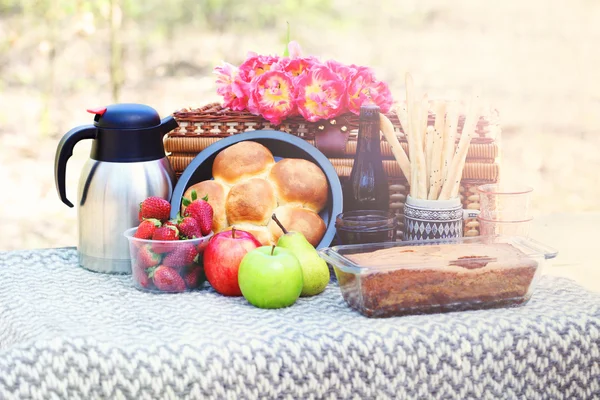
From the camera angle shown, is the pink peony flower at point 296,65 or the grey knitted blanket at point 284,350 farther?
the pink peony flower at point 296,65

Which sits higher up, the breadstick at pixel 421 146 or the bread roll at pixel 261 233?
the breadstick at pixel 421 146

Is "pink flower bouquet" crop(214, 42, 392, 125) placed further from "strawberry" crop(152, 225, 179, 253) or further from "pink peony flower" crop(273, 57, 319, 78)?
"strawberry" crop(152, 225, 179, 253)

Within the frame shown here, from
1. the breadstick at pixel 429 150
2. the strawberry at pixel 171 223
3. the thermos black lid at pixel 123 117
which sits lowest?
the strawberry at pixel 171 223

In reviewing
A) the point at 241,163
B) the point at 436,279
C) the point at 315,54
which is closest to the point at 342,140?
the point at 241,163

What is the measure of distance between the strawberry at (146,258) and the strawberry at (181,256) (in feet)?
0.05

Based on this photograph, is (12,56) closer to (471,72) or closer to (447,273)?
(471,72)

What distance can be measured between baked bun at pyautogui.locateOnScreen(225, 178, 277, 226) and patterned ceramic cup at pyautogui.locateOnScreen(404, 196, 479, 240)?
22 cm

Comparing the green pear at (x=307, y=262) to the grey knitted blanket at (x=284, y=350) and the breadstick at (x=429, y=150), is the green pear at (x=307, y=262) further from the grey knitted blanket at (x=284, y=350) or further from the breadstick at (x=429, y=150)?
the breadstick at (x=429, y=150)

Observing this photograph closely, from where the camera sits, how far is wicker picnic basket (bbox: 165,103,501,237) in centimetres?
130

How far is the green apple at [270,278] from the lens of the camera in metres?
1.02

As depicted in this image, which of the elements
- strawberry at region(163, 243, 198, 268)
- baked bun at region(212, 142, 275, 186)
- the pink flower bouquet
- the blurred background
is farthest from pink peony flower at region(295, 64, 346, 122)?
the blurred background

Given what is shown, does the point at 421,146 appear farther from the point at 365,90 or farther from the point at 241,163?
the point at 241,163

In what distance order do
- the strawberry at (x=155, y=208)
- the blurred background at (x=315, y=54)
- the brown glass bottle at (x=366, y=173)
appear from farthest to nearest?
the blurred background at (x=315, y=54) < the brown glass bottle at (x=366, y=173) < the strawberry at (x=155, y=208)

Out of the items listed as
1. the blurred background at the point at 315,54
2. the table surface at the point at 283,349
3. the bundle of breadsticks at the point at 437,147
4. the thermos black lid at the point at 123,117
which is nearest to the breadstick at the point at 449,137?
the bundle of breadsticks at the point at 437,147
